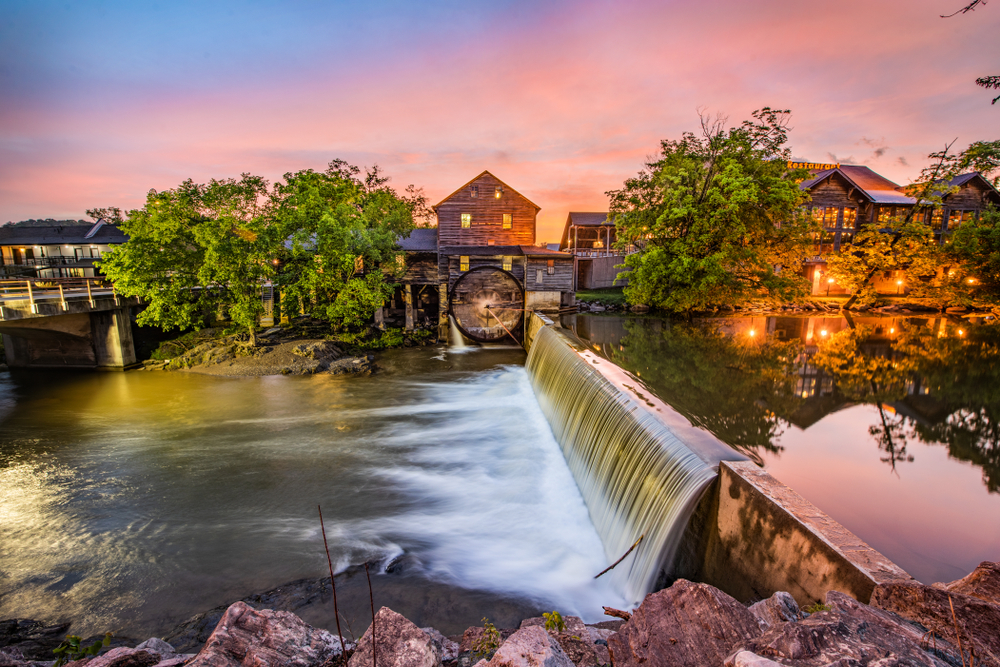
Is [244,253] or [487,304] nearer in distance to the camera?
[244,253]

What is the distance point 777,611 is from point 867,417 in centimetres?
887

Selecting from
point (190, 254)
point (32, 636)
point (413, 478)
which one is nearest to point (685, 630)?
point (413, 478)

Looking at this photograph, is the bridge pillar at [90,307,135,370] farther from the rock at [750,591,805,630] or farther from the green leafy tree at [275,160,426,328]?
the rock at [750,591,805,630]

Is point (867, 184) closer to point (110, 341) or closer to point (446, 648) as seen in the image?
point (446, 648)

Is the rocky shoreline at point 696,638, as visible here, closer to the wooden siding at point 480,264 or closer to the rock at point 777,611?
the rock at point 777,611

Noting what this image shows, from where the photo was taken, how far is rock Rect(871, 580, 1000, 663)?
2.36 metres

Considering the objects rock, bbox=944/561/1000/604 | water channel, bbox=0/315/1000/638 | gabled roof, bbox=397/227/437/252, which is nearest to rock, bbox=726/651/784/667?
rock, bbox=944/561/1000/604

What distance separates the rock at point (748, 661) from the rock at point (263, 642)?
9.26 ft

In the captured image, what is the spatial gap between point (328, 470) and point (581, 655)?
7321 millimetres

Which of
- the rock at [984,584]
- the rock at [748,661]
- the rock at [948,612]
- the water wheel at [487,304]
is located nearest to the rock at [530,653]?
the rock at [748,661]

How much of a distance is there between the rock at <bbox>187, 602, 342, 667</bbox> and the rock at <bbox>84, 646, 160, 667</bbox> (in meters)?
0.85

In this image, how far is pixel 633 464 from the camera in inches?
254

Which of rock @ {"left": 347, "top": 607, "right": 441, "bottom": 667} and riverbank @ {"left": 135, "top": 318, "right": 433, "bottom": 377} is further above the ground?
rock @ {"left": 347, "top": 607, "right": 441, "bottom": 667}

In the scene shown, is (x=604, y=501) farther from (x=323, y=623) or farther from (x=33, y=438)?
(x=33, y=438)
